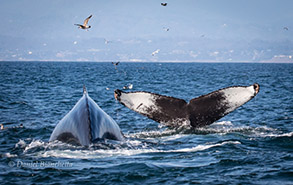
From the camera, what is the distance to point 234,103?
29.2 feet

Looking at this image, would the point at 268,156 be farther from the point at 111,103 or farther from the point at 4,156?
the point at 111,103

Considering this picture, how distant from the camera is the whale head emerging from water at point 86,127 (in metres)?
7.79

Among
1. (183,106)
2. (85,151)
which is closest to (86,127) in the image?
(85,151)

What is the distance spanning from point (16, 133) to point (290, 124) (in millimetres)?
8213

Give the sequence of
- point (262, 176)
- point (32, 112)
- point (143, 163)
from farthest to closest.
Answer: point (32, 112) → point (143, 163) → point (262, 176)

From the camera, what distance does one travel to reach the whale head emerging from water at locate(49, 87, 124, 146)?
7.79 m

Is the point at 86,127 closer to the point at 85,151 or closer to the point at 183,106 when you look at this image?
the point at 85,151

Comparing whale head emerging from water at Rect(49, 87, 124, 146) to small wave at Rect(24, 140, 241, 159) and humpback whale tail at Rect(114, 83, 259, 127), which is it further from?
humpback whale tail at Rect(114, 83, 259, 127)

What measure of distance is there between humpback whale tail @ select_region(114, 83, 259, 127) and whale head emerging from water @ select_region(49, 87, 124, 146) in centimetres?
62

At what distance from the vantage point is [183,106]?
30.7 ft

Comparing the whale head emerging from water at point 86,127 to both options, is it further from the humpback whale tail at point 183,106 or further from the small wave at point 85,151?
the humpback whale tail at point 183,106

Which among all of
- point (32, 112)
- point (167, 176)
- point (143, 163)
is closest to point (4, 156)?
point (143, 163)

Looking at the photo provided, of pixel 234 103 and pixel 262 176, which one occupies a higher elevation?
pixel 234 103

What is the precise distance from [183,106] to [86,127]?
8.06 feet
